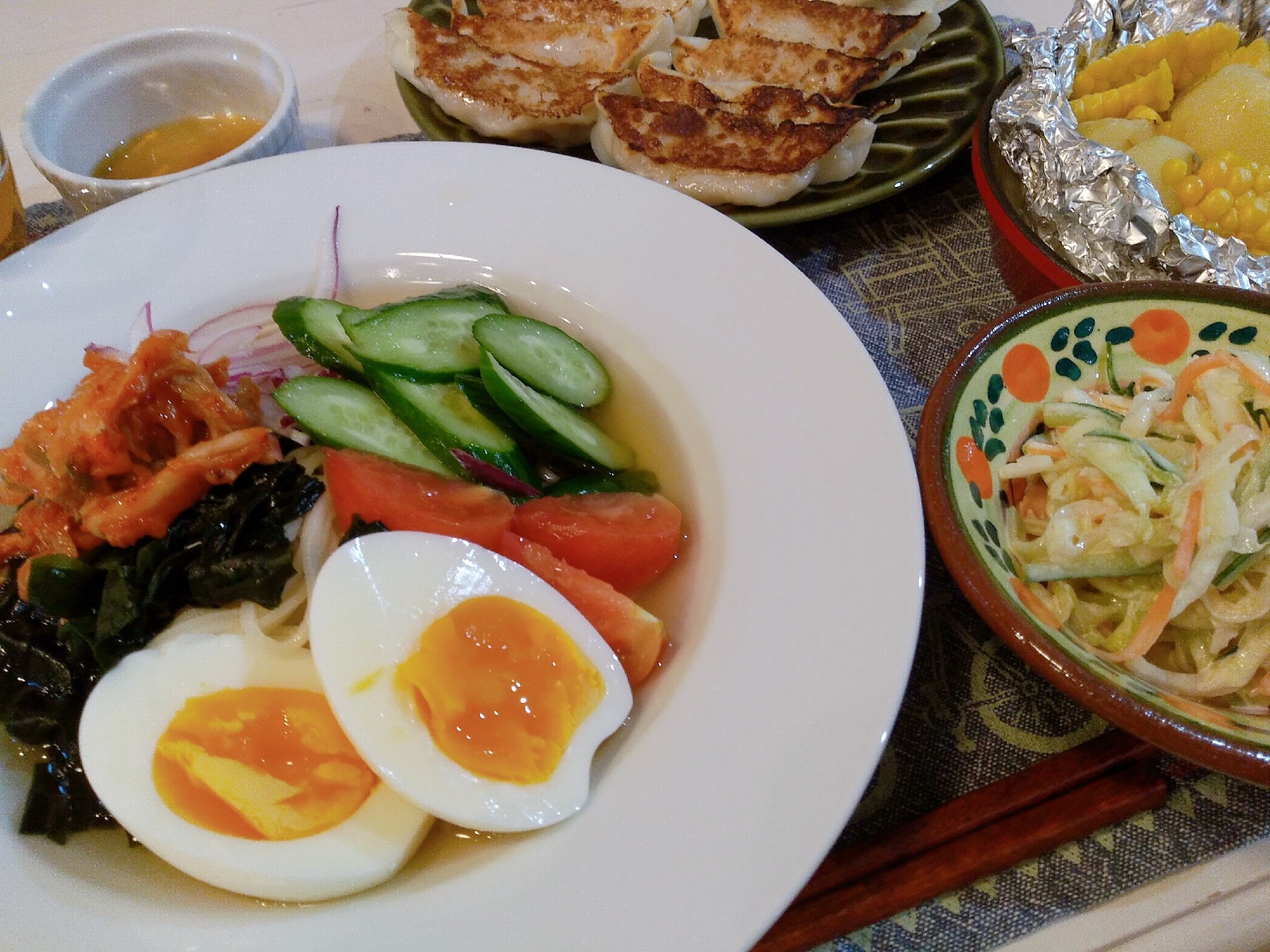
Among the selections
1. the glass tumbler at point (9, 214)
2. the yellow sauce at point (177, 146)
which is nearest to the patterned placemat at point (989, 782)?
the yellow sauce at point (177, 146)

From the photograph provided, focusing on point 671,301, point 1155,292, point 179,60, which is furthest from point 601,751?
point 179,60

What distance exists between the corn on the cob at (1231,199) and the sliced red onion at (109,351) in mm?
2086

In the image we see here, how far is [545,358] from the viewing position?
5.02ft

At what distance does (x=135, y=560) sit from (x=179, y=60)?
1412mm

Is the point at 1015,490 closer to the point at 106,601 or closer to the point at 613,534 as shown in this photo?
the point at 613,534

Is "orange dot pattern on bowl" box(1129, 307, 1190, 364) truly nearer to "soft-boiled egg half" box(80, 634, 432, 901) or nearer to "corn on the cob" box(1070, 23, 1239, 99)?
"corn on the cob" box(1070, 23, 1239, 99)

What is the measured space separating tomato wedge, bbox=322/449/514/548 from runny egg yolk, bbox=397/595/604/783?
0.18 meters

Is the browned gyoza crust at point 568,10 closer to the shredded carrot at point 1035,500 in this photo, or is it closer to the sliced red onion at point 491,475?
the sliced red onion at point 491,475

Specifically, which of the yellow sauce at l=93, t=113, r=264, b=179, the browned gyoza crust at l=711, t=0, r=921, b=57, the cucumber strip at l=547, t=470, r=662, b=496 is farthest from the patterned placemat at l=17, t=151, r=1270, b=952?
the yellow sauce at l=93, t=113, r=264, b=179

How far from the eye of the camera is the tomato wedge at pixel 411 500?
1336mm

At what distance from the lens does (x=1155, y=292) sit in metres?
1.37

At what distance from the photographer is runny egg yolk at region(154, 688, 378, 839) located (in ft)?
3.59

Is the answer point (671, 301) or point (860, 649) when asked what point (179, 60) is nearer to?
point (671, 301)

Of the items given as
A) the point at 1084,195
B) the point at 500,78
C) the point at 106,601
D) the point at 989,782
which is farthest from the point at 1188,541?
the point at 500,78
